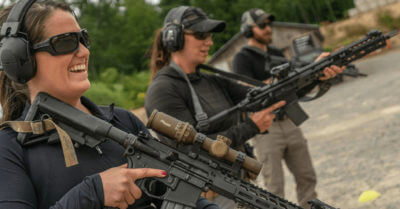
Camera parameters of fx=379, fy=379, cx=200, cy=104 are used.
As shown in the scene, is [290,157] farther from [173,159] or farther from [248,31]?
[173,159]

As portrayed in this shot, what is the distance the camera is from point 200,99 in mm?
3268

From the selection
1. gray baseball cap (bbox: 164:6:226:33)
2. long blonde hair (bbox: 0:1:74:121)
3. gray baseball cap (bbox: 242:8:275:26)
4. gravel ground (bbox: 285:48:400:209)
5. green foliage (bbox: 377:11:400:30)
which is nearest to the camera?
long blonde hair (bbox: 0:1:74:121)

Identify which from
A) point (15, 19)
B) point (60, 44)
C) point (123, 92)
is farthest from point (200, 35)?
point (123, 92)

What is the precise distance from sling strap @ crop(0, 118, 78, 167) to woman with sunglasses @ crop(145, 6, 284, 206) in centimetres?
122

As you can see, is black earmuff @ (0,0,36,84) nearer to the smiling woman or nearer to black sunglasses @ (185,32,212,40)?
the smiling woman

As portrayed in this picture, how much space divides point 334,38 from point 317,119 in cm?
2837

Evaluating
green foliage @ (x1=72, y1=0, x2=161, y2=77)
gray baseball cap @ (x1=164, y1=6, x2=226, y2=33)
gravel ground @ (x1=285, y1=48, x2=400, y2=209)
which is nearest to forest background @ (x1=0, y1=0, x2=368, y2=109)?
green foliage @ (x1=72, y1=0, x2=161, y2=77)

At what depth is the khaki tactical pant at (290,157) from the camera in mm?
4445

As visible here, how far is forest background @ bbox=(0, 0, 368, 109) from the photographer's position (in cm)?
4475

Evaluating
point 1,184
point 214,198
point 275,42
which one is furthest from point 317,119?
point 275,42

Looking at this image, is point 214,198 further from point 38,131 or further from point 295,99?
point 38,131

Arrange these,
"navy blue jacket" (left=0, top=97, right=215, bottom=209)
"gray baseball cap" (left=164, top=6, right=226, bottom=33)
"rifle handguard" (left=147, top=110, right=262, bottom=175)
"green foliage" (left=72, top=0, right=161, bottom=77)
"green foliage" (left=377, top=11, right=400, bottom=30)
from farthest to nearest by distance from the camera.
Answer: "green foliage" (left=72, top=0, right=161, bottom=77), "green foliage" (left=377, top=11, right=400, bottom=30), "gray baseball cap" (left=164, top=6, right=226, bottom=33), "rifle handguard" (left=147, top=110, right=262, bottom=175), "navy blue jacket" (left=0, top=97, right=215, bottom=209)

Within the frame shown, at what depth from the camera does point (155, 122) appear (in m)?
2.14

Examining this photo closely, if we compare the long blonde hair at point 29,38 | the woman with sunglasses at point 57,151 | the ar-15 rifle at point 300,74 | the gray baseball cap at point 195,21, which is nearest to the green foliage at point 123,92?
the ar-15 rifle at point 300,74
